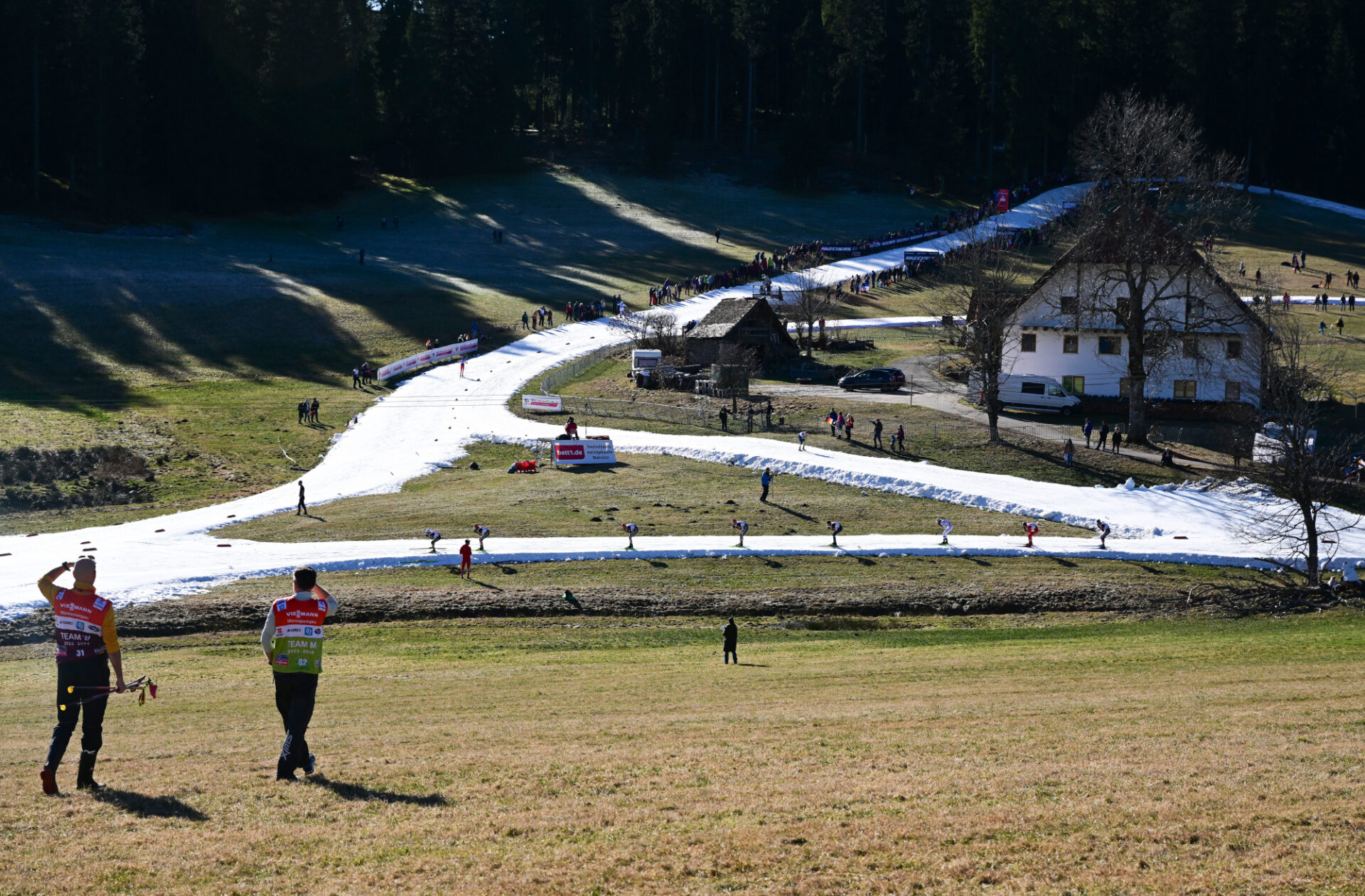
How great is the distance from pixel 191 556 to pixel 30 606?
23.3 ft

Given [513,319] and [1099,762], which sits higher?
[513,319]

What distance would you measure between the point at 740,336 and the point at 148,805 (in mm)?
62871

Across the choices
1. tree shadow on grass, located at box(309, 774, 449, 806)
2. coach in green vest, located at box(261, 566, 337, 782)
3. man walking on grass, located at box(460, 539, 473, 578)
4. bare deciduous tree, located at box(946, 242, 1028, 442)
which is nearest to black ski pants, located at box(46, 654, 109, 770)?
coach in green vest, located at box(261, 566, 337, 782)

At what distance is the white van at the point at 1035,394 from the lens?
60906mm

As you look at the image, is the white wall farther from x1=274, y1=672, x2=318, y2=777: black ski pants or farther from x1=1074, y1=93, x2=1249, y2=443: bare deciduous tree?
x1=274, y1=672, x2=318, y2=777: black ski pants

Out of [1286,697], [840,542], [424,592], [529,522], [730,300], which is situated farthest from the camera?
[730,300]

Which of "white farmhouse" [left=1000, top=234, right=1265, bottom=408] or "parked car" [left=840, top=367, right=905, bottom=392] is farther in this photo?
"parked car" [left=840, top=367, right=905, bottom=392]

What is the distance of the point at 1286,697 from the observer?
17.2m

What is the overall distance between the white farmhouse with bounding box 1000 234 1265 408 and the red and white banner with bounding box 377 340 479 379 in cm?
3580

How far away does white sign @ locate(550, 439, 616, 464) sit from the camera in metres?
52.8

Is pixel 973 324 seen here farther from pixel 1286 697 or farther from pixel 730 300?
pixel 1286 697

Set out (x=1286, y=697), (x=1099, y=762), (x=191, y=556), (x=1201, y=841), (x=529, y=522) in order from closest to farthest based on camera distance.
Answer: (x=1201, y=841) < (x=1099, y=762) < (x=1286, y=697) < (x=191, y=556) < (x=529, y=522)

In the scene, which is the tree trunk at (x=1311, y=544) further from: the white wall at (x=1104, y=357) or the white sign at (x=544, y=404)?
the white sign at (x=544, y=404)

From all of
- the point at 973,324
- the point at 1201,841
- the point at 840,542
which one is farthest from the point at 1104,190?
the point at 1201,841
